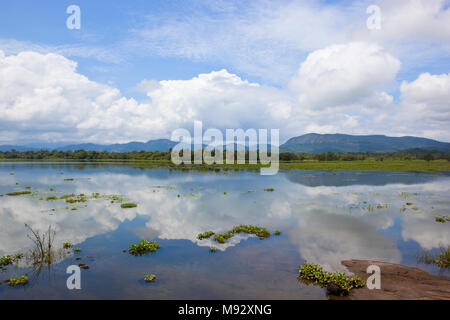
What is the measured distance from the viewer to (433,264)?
15211 millimetres

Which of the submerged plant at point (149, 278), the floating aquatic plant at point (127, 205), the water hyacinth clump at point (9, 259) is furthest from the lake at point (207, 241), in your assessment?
the floating aquatic plant at point (127, 205)

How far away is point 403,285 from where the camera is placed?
41.2ft

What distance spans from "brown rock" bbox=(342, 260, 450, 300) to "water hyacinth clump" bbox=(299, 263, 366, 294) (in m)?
0.32

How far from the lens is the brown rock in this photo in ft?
37.8

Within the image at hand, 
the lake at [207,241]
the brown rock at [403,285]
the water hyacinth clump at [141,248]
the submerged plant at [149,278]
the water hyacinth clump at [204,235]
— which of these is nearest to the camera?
the brown rock at [403,285]

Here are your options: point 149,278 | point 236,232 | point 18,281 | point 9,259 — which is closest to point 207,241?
point 236,232

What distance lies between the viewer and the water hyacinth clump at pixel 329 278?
1223 cm

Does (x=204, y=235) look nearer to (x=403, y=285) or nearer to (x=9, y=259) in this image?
(x=9, y=259)

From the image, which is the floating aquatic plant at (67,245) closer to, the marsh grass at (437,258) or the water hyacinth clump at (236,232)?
the water hyacinth clump at (236,232)

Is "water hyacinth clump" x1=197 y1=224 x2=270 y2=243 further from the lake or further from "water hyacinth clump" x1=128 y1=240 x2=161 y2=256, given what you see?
"water hyacinth clump" x1=128 y1=240 x2=161 y2=256

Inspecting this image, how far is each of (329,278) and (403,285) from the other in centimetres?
352

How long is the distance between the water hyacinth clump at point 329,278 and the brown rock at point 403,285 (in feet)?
1.04

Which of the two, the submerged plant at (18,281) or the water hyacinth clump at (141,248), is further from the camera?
the water hyacinth clump at (141,248)

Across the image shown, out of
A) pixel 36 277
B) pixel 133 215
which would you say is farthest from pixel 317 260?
pixel 133 215
